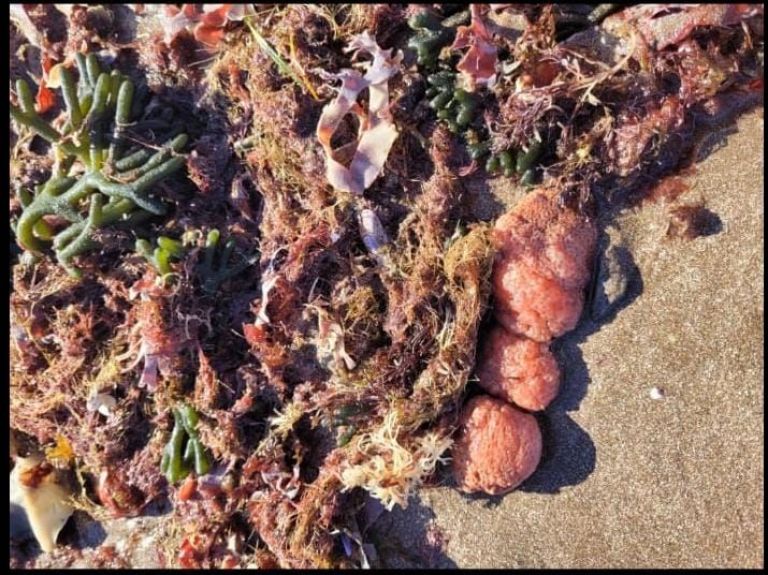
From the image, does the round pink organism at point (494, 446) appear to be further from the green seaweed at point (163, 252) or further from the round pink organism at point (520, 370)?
the green seaweed at point (163, 252)

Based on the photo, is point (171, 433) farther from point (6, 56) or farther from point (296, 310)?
point (6, 56)

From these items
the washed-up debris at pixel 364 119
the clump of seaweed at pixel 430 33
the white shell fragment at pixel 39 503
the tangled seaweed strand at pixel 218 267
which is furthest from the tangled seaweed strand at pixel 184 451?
the clump of seaweed at pixel 430 33

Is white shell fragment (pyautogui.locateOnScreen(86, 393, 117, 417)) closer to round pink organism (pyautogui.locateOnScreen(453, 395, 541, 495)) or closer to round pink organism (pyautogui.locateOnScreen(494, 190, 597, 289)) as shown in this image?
round pink organism (pyautogui.locateOnScreen(453, 395, 541, 495))

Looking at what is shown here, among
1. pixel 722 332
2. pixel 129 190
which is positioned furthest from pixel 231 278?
pixel 722 332

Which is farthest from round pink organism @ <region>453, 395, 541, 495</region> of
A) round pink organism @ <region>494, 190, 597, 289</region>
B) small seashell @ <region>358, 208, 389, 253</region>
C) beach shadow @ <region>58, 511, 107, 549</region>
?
beach shadow @ <region>58, 511, 107, 549</region>

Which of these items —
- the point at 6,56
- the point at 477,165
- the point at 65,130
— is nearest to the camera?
the point at 477,165
